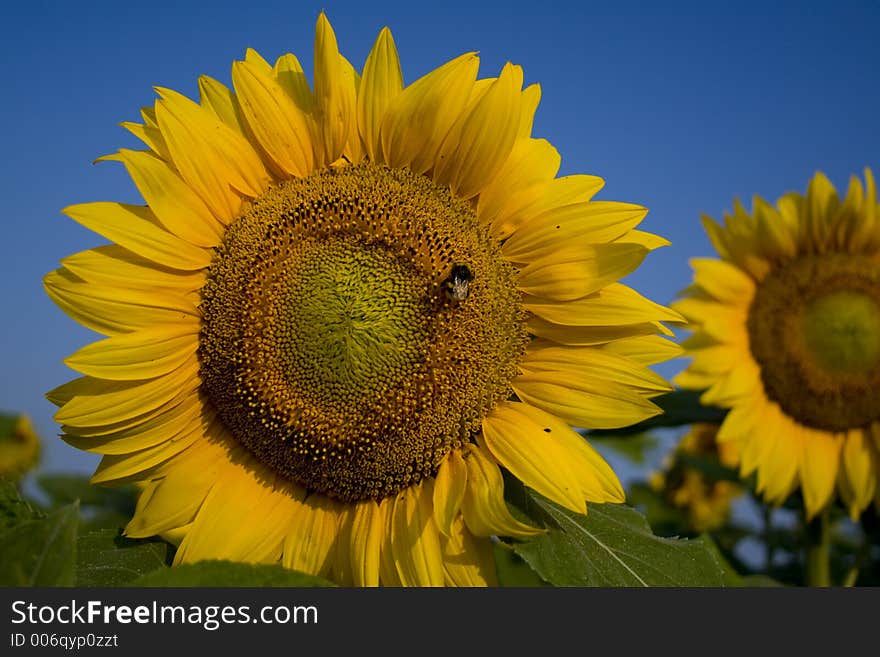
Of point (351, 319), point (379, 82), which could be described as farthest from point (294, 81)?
point (351, 319)

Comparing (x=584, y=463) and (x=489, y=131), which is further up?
(x=489, y=131)

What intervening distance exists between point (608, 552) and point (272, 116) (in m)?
1.21

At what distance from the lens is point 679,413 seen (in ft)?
10.6

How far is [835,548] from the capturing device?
4867 mm

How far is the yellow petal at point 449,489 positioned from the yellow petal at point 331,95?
2.50 feet

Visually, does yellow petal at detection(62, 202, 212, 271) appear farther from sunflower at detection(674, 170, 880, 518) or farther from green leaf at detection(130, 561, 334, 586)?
sunflower at detection(674, 170, 880, 518)

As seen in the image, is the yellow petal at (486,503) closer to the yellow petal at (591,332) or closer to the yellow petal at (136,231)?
the yellow petal at (591,332)

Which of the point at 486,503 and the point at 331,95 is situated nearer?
the point at 486,503

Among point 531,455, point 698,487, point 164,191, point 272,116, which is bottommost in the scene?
point 698,487

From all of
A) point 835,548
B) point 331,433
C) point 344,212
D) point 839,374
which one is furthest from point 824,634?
point 835,548

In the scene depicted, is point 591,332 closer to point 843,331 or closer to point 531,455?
point 531,455

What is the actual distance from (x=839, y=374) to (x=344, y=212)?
8.05 ft

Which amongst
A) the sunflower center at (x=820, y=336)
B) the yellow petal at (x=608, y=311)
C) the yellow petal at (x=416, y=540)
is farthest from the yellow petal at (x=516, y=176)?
the sunflower center at (x=820, y=336)

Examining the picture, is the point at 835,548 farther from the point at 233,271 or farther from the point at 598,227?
the point at 233,271
